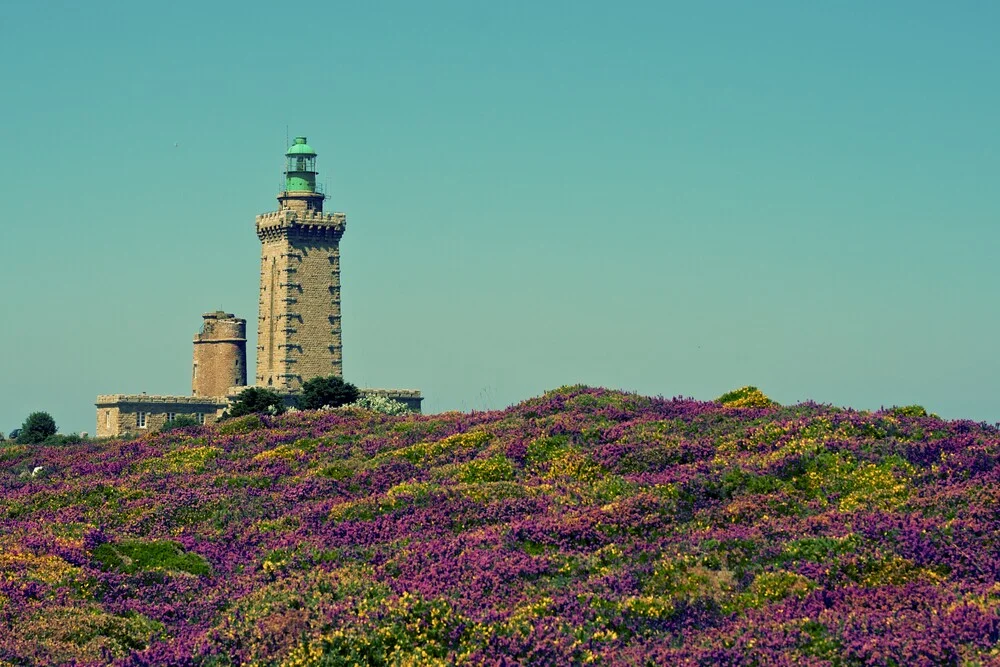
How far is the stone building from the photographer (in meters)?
102

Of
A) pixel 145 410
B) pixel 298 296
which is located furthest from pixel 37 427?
pixel 298 296

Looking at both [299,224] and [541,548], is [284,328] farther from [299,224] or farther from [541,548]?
[541,548]

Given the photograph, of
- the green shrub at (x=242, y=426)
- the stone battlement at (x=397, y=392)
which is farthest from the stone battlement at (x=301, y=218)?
the green shrub at (x=242, y=426)

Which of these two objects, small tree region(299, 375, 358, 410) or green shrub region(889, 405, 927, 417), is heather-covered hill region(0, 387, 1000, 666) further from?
small tree region(299, 375, 358, 410)

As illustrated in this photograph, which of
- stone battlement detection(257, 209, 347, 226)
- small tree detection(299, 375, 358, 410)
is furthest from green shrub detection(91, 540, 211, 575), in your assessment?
stone battlement detection(257, 209, 347, 226)

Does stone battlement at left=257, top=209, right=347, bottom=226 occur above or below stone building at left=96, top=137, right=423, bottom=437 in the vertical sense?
above

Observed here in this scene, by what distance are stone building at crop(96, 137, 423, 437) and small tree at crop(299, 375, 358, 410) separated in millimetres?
26420

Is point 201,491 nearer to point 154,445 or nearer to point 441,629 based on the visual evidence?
point 154,445

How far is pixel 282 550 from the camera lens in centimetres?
2845

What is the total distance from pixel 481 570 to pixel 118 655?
714cm

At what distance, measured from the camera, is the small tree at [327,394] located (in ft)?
228

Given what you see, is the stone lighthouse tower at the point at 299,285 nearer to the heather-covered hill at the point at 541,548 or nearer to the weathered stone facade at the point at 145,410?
the weathered stone facade at the point at 145,410

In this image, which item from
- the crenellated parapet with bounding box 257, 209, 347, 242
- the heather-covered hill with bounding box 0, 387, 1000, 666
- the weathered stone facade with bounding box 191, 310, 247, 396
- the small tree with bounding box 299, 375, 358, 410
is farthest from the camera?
the weathered stone facade with bounding box 191, 310, 247, 396

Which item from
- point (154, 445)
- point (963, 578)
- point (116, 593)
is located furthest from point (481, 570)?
point (154, 445)
